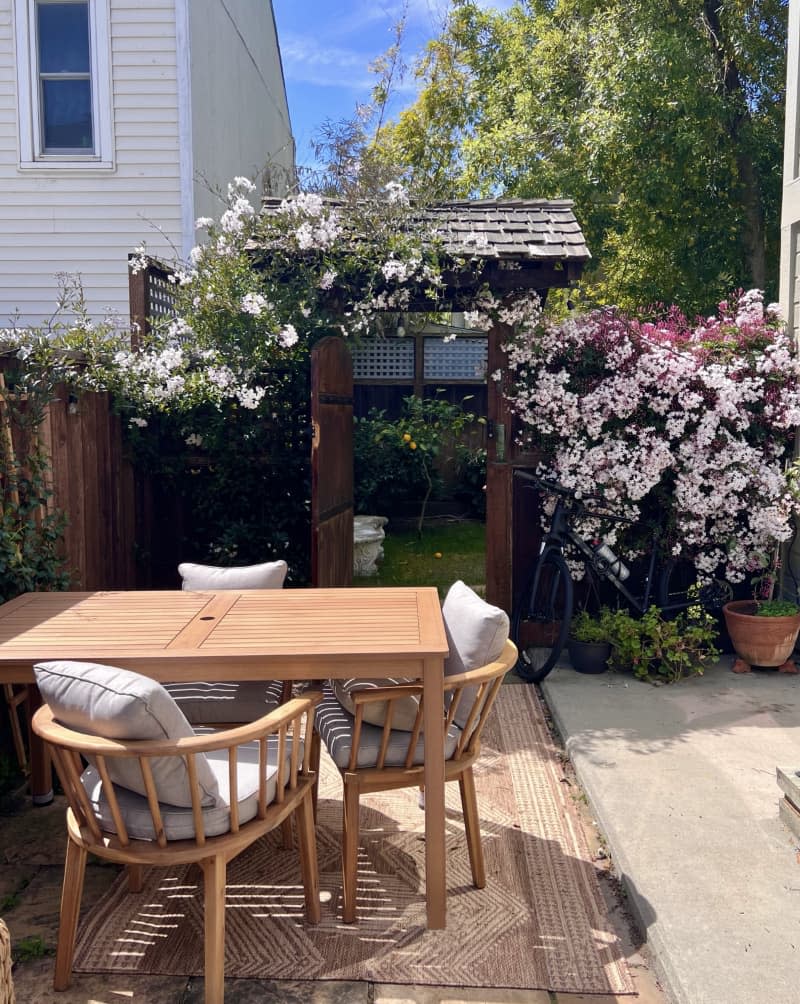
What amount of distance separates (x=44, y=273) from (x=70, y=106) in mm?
1412

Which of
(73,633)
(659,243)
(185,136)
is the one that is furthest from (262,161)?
(73,633)

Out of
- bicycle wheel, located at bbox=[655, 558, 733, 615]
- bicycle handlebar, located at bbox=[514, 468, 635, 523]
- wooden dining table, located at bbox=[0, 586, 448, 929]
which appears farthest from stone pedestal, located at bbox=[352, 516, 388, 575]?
wooden dining table, located at bbox=[0, 586, 448, 929]

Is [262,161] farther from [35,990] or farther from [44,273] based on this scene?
[35,990]

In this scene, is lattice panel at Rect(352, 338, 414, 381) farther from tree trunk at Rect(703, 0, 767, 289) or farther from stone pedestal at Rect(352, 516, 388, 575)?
tree trunk at Rect(703, 0, 767, 289)

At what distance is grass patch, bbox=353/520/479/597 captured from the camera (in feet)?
25.4

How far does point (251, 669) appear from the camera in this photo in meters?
2.62

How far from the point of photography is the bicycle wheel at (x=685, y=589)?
208 inches

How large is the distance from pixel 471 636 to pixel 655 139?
9.71 meters

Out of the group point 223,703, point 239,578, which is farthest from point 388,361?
point 223,703

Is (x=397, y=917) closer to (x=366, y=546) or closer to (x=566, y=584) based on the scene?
(x=566, y=584)

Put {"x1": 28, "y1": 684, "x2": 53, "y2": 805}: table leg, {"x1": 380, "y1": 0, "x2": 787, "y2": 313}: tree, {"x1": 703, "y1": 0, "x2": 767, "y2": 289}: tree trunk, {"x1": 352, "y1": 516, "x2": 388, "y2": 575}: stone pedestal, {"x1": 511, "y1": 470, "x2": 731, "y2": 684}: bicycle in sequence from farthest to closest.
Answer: {"x1": 703, "y1": 0, "x2": 767, "y2": 289}: tree trunk
{"x1": 380, "y1": 0, "x2": 787, "y2": 313}: tree
{"x1": 352, "y1": 516, "x2": 388, "y2": 575}: stone pedestal
{"x1": 511, "y1": 470, "x2": 731, "y2": 684}: bicycle
{"x1": 28, "y1": 684, "x2": 53, "y2": 805}: table leg

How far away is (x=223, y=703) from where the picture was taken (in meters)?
3.32

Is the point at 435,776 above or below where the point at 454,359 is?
below

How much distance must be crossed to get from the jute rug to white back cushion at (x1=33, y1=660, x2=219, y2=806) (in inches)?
24.2
